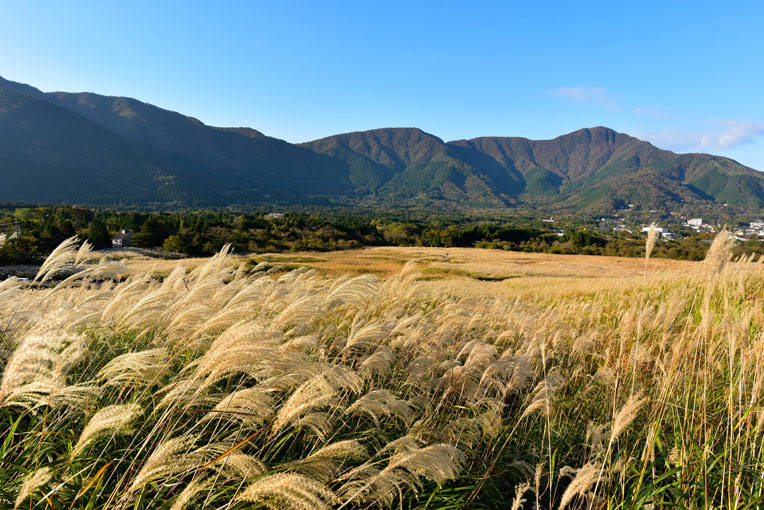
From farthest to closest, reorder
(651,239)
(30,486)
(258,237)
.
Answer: (258,237)
(651,239)
(30,486)

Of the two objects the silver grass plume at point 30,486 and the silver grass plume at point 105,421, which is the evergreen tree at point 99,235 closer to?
the silver grass plume at point 30,486

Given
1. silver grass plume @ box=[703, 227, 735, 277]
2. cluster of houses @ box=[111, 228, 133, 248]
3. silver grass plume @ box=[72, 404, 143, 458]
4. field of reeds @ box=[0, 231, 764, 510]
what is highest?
silver grass plume @ box=[703, 227, 735, 277]

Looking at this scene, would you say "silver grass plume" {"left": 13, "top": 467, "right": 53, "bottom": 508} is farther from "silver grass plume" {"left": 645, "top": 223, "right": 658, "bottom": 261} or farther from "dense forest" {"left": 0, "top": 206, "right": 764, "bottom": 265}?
"dense forest" {"left": 0, "top": 206, "right": 764, "bottom": 265}

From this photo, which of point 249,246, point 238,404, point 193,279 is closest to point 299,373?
point 238,404

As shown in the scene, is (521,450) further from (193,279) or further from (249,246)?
(249,246)

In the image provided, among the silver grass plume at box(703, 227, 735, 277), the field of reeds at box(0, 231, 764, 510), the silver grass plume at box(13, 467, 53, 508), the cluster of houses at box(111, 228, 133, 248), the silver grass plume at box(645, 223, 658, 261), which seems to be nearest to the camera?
the silver grass plume at box(13, 467, 53, 508)

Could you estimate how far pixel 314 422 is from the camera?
2.12 meters

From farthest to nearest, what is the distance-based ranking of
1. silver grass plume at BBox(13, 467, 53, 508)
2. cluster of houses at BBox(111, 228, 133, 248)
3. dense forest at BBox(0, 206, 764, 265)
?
1. cluster of houses at BBox(111, 228, 133, 248)
2. dense forest at BBox(0, 206, 764, 265)
3. silver grass plume at BBox(13, 467, 53, 508)

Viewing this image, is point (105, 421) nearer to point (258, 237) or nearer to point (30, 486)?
point (30, 486)

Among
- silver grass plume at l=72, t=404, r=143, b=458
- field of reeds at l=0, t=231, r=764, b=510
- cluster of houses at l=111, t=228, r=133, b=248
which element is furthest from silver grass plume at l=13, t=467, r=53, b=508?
cluster of houses at l=111, t=228, r=133, b=248

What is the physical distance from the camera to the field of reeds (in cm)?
187

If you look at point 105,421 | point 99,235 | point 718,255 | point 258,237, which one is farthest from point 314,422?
point 258,237

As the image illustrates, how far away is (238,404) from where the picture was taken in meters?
2.02

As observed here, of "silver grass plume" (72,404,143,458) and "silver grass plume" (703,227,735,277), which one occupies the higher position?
"silver grass plume" (703,227,735,277)
